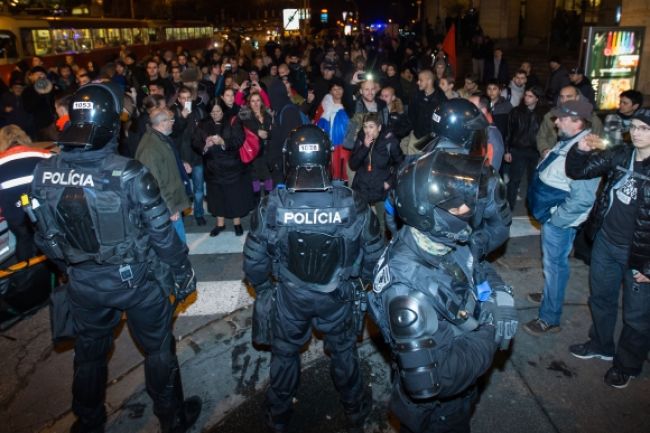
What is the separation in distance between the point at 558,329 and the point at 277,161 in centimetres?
472

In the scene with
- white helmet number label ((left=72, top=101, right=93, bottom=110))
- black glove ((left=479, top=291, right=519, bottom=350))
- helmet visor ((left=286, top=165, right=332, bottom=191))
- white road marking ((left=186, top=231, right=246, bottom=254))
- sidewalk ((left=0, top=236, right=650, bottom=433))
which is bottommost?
sidewalk ((left=0, top=236, right=650, bottom=433))

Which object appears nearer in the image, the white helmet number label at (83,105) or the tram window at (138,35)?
the white helmet number label at (83,105)

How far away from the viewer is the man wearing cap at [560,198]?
3981mm

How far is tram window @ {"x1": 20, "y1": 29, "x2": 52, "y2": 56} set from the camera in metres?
15.6

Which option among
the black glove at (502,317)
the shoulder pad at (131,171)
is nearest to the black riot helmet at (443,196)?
the black glove at (502,317)

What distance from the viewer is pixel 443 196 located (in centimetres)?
225

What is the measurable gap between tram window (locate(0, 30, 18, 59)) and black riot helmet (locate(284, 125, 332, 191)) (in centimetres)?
Result: 1524

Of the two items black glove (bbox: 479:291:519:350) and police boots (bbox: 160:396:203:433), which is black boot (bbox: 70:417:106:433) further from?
black glove (bbox: 479:291:519:350)

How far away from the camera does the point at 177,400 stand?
11.7 feet

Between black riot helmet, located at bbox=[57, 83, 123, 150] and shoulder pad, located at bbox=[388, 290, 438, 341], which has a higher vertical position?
black riot helmet, located at bbox=[57, 83, 123, 150]

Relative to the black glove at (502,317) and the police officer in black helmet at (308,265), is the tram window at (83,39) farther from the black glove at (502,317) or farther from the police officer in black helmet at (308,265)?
the black glove at (502,317)

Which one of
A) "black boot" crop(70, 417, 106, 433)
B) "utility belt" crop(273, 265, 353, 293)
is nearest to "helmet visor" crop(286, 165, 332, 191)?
"utility belt" crop(273, 265, 353, 293)

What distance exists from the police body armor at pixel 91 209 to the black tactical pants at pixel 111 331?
143 mm

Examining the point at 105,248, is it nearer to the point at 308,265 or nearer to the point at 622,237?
the point at 308,265
